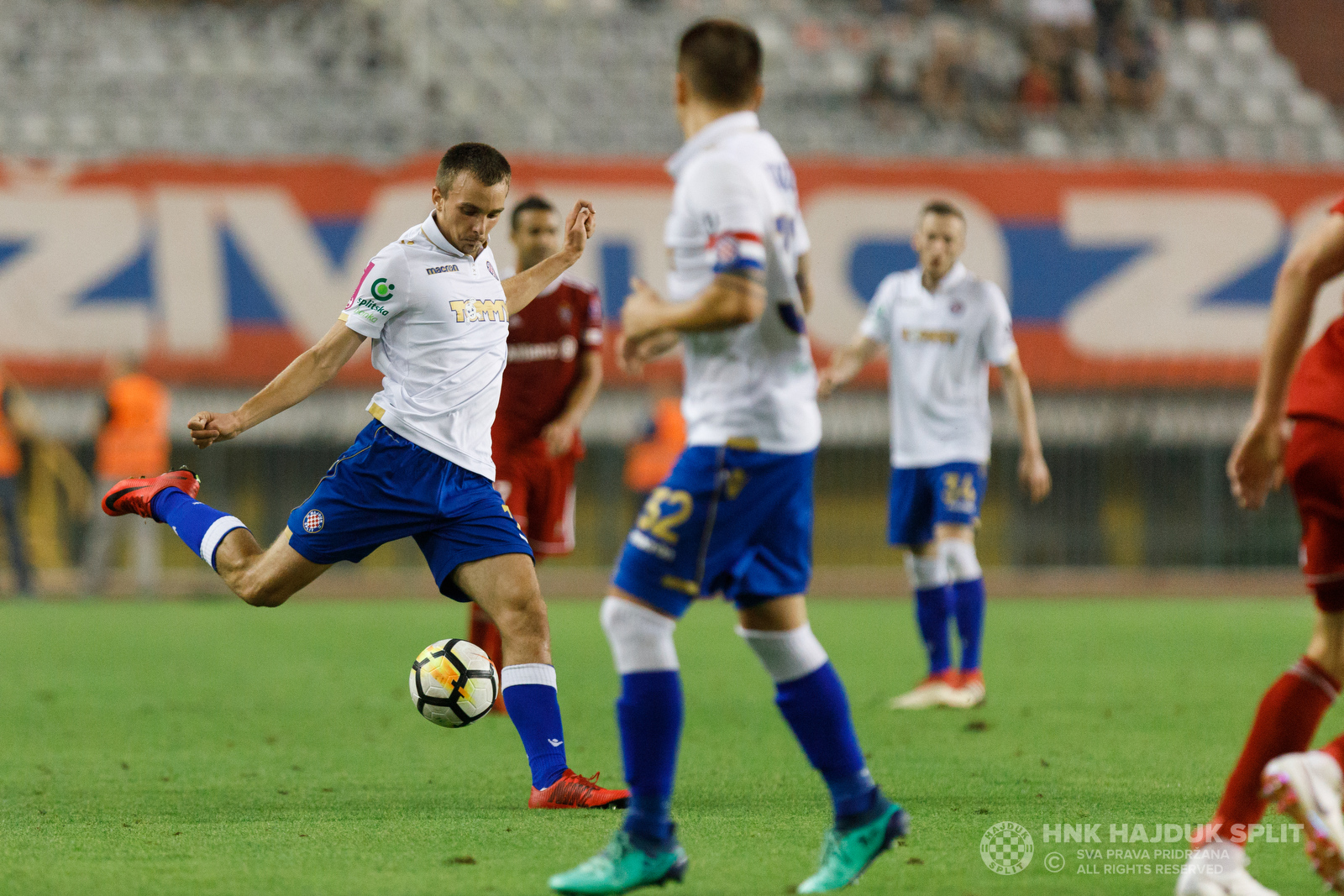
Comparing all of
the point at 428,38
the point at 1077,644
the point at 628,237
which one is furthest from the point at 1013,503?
the point at 428,38

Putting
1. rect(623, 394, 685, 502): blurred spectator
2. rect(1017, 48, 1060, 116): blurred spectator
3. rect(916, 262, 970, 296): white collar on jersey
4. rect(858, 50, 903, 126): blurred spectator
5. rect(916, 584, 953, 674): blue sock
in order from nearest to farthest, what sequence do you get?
1. rect(916, 584, 953, 674): blue sock
2. rect(916, 262, 970, 296): white collar on jersey
3. rect(623, 394, 685, 502): blurred spectator
4. rect(858, 50, 903, 126): blurred spectator
5. rect(1017, 48, 1060, 116): blurred spectator

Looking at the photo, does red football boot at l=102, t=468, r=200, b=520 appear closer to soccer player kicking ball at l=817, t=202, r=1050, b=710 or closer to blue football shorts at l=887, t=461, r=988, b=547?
soccer player kicking ball at l=817, t=202, r=1050, b=710

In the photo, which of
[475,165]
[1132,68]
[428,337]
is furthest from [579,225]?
[1132,68]

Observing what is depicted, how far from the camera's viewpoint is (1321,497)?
156 inches

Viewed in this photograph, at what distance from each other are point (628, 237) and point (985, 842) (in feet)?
47.6

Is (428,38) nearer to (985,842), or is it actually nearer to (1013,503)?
(1013,503)

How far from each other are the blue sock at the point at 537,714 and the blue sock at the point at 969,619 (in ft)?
11.6

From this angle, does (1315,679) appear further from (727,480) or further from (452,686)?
(452,686)

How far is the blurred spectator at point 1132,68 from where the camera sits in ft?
71.7

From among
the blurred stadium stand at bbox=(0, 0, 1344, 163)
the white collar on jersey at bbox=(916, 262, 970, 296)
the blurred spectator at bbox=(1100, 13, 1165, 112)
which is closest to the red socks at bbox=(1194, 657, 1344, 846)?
the white collar on jersey at bbox=(916, 262, 970, 296)

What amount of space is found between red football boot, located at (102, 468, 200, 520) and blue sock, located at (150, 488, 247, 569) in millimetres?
24

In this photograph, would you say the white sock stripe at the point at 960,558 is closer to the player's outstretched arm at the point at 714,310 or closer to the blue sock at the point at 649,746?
the blue sock at the point at 649,746

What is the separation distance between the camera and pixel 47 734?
7621 millimetres

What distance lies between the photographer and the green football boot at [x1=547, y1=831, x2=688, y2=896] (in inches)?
161
